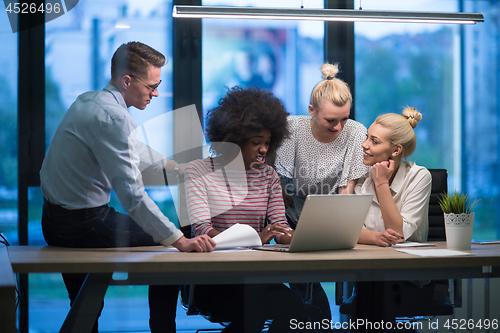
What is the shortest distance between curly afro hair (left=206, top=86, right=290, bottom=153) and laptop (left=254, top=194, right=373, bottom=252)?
1.95 feet

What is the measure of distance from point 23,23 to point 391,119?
215 centimetres

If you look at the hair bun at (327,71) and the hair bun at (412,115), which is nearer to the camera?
the hair bun at (412,115)

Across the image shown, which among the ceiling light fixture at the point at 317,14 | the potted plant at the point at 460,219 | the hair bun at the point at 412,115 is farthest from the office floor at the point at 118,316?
the ceiling light fixture at the point at 317,14

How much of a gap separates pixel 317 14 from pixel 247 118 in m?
0.83

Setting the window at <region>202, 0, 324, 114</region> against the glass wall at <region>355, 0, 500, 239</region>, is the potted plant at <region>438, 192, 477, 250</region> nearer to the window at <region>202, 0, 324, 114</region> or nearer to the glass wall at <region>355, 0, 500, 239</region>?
the window at <region>202, 0, 324, 114</region>

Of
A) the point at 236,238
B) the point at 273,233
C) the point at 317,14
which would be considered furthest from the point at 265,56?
the point at 236,238

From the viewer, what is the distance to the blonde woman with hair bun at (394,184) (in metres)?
1.62

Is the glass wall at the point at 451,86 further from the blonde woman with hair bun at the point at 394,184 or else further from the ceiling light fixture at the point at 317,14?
the blonde woman with hair bun at the point at 394,184

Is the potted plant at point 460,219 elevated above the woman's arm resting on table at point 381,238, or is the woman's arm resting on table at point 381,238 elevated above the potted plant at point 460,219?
the potted plant at point 460,219

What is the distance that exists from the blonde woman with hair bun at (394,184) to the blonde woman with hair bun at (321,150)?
0.18 metres

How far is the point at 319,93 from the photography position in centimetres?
205

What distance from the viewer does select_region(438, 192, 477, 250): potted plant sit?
1.36 m

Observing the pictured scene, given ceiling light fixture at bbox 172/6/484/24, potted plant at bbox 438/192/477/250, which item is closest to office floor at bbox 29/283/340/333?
potted plant at bbox 438/192/477/250

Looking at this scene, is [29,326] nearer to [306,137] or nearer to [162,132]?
[162,132]
